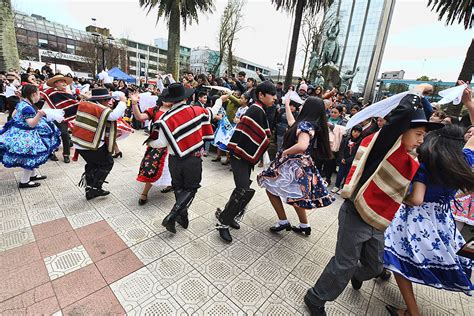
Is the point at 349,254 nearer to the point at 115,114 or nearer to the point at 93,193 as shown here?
the point at 115,114

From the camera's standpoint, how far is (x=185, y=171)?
9.81 ft

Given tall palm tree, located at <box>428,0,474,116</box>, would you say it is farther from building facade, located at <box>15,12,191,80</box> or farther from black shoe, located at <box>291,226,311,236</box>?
building facade, located at <box>15,12,191,80</box>

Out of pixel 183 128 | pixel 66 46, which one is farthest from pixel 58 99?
pixel 66 46

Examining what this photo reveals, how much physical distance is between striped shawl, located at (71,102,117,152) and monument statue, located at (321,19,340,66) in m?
19.9

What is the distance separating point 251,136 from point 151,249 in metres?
1.85

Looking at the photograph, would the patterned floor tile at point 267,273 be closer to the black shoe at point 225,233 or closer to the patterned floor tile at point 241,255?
the patterned floor tile at point 241,255

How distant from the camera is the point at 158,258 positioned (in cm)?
266

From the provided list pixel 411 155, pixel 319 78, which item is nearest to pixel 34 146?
pixel 411 155

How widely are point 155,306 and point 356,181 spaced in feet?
6.78

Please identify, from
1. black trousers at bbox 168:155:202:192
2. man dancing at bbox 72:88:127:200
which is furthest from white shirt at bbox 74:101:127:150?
black trousers at bbox 168:155:202:192

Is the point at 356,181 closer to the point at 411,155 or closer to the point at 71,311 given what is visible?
the point at 411,155

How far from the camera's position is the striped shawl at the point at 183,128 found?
2.88 m

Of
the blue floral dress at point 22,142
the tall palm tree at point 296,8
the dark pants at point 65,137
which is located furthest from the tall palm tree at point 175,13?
the blue floral dress at point 22,142

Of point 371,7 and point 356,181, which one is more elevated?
point 371,7
